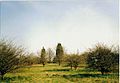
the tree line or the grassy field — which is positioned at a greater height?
the tree line

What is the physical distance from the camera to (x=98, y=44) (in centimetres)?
1270

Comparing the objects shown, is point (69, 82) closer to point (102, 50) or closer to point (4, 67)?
point (4, 67)

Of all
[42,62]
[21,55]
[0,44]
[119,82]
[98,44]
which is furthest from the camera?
[42,62]

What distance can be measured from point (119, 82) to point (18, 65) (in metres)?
5.15

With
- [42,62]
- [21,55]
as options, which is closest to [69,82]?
[21,55]

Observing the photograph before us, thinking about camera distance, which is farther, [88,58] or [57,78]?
[88,58]

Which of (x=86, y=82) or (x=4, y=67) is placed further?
(x=4, y=67)

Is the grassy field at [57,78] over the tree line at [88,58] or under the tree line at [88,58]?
under

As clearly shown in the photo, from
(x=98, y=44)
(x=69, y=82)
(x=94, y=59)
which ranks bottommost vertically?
(x=69, y=82)

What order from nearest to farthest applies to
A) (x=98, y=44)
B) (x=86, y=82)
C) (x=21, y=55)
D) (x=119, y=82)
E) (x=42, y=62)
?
(x=119, y=82)
(x=86, y=82)
(x=21, y=55)
(x=98, y=44)
(x=42, y=62)

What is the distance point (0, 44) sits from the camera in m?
10.2

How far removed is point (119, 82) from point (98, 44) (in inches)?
188

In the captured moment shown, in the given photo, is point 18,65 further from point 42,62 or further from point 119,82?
point 42,62

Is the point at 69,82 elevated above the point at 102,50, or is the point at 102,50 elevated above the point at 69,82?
the point at 102,50
